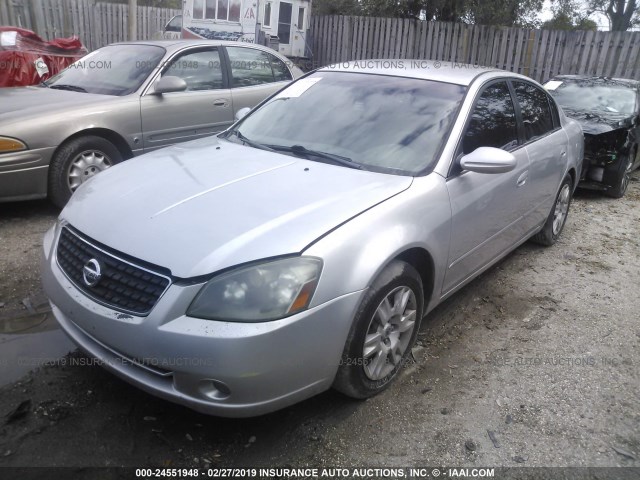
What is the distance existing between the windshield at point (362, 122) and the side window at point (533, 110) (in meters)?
0.96

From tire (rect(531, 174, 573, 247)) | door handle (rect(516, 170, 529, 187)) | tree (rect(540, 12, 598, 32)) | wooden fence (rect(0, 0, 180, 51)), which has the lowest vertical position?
tire (rect(531, 174, 573, 247))

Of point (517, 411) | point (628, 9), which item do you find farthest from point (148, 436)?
point (628, 9)

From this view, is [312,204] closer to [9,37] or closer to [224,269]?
[224,269]

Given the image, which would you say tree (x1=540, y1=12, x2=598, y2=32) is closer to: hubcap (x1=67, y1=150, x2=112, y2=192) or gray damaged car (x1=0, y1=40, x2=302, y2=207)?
gray damaged car (x1=0, y1=40, x2=302, y2=207)

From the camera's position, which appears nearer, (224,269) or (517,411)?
(224,269)

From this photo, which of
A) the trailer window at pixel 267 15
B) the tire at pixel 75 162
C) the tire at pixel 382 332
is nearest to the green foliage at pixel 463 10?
the trailer window at pixel 267 15

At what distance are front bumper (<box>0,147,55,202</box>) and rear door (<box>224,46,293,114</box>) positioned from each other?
2.27 metres

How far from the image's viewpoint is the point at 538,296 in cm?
427

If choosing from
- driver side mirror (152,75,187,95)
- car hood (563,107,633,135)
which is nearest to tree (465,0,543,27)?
car hood (563,107,633,135)

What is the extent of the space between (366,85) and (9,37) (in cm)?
736

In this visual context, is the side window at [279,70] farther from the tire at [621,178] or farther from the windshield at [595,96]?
the tire at [621,178]

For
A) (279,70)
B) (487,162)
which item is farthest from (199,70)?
(487,162)

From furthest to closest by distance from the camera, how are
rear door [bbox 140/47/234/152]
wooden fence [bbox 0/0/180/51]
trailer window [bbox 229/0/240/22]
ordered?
trailer window [bbox 229/0/240/22] → wooden fence [bbox 0/0/180/51] → rear door [bbox 140/47/234/152]

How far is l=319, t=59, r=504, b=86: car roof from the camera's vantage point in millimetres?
3717
